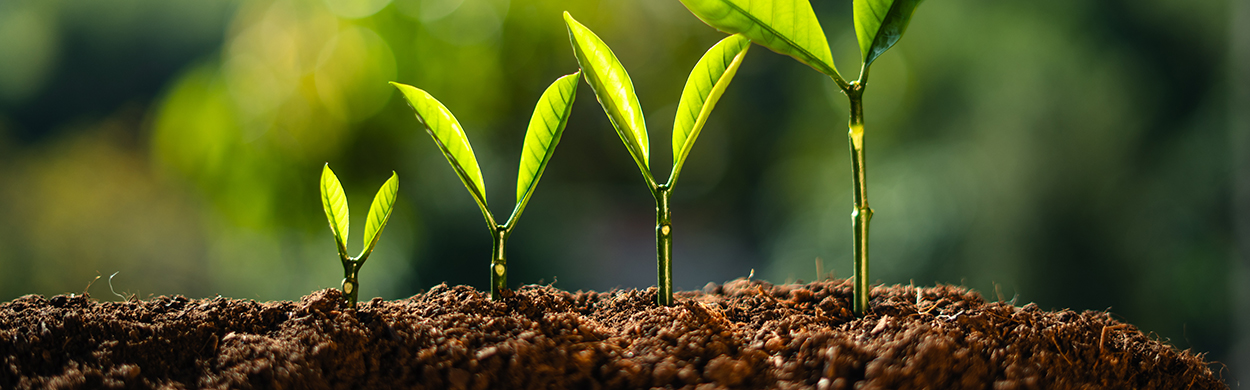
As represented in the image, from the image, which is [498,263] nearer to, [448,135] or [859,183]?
[448,135]

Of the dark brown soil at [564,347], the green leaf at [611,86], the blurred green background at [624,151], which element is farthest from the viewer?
the blurred green background at [624,151]

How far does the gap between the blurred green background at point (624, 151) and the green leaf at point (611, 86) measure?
1.24 metres

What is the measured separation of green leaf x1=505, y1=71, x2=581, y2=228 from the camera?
1.78 ft

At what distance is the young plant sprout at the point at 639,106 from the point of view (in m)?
0.52

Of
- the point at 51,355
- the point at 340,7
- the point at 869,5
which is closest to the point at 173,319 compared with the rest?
the point at 51,355

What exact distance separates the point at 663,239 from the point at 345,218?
0.30 metres

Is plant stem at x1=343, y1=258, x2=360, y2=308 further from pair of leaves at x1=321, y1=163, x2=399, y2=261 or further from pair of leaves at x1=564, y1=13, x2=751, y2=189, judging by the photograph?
pair of leaves at x1=564, y1=13, x2=751, y2=189

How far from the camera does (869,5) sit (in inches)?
19.8

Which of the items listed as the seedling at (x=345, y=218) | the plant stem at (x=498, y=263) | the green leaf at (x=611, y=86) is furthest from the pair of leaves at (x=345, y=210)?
the green leaf at (x=611, y=86)

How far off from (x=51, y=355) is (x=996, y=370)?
2.22ft

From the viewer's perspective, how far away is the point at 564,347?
0.44 m

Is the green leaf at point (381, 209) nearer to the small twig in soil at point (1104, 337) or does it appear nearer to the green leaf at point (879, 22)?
the green leaf at point (879, 22)

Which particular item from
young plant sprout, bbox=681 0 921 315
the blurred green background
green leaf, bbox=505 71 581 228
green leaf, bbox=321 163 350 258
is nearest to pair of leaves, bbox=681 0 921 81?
young plant sprout, bbox=681 0 921 315

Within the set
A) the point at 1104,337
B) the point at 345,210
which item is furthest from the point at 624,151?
the point at 1104,337
